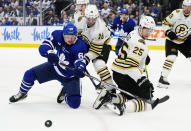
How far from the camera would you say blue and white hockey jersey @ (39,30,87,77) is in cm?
292

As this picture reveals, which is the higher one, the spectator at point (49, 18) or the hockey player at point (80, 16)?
the hockey player at point (80, 16)

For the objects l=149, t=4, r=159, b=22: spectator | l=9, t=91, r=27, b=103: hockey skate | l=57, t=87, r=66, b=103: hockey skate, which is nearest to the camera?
l=9, t=91, r=27, b=103: hockey skate

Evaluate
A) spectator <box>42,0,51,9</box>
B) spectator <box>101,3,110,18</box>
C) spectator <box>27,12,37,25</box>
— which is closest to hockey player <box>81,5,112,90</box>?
spectator <box>101,3,110,18</box>

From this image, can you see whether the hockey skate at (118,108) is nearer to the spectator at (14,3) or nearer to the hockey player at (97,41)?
the hockey player at (97,41)

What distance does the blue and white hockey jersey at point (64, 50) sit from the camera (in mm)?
2916

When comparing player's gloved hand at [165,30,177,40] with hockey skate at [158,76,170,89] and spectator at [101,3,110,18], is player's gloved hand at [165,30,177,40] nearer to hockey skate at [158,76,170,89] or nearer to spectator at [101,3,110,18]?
hockey skate at [158,76,170,89]

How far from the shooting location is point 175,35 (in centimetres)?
395

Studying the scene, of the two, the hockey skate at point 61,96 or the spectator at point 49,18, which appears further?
the spectator at point 49,18

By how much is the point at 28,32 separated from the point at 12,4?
5.45ft

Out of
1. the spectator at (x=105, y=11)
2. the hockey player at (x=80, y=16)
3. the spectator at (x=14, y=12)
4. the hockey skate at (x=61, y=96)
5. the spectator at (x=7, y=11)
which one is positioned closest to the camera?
the hockey skate at (x=61, y=96)

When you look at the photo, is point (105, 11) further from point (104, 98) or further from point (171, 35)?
point (104, 98)

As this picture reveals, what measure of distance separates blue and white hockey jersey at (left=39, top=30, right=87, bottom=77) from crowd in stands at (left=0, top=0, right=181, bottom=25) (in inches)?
219

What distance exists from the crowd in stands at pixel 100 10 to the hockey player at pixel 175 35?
454cm

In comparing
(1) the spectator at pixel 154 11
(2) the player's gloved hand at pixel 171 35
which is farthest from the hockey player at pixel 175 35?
(1) the spectator at pixel 154 11
